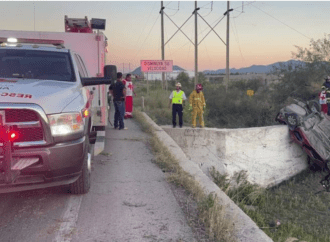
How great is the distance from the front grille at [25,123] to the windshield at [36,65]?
4.63 feet

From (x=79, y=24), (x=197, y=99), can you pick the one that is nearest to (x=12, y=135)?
(x=79, y=24)

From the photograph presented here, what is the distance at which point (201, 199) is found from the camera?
16.2ft

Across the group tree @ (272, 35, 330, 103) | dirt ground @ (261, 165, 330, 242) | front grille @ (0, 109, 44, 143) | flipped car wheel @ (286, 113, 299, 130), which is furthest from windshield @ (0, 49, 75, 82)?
tree @ (272, 35, 330, 103)

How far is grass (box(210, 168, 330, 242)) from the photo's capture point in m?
7.95

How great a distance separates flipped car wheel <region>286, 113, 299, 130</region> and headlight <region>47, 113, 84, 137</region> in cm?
1060

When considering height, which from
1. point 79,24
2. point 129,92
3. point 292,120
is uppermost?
point 79,24

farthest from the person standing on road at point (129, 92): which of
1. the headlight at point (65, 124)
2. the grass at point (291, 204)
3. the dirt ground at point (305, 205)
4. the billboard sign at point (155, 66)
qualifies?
the billboard sign at point (155, 66)

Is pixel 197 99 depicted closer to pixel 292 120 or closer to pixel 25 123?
pixel 292 120

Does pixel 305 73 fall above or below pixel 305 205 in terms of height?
above

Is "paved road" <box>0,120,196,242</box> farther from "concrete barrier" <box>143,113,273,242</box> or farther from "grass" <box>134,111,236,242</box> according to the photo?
"concrete barrier" <box>143,113,273,242</box>

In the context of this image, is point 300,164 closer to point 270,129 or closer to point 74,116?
point 270,129

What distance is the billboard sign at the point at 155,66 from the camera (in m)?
26.2

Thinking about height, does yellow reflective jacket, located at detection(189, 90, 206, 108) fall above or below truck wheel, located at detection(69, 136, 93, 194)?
above

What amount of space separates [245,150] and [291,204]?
316 cm
